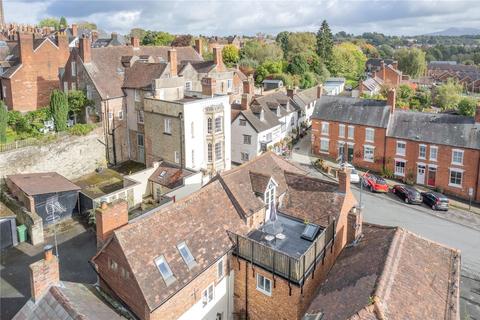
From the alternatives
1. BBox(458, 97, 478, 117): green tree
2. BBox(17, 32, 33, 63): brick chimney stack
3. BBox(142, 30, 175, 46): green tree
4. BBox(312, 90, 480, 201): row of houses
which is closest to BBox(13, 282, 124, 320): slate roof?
BBox(312, 90, 480, 201): row of houses

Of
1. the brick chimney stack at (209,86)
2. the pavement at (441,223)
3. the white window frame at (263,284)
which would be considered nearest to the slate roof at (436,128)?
the pavement at (441,223)

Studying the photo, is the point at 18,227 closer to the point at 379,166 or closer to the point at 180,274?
the point at 180,274

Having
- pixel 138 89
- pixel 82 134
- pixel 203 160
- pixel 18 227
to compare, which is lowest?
pixel 18 227

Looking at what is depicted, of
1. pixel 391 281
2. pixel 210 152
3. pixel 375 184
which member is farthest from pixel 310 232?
pixel 375 184

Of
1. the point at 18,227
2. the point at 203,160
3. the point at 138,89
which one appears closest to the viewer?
the point at 18,227

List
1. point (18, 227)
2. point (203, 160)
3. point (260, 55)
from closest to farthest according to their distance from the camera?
point (18, 227) < point (203, 160) < point (260, 55)

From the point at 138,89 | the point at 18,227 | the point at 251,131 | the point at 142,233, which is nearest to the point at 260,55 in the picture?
the point at 251,131
